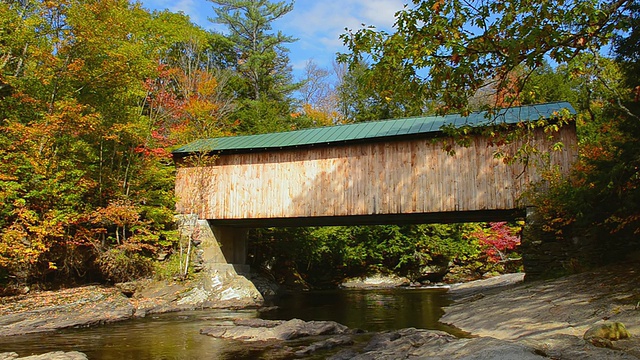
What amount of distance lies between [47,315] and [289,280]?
11940 millimetres

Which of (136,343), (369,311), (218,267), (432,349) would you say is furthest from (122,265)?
(432,349)

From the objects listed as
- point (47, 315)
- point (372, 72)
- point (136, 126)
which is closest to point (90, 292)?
point (47, 315)

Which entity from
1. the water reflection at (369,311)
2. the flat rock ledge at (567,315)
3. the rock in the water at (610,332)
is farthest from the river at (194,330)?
the rock in the water at (610,332)

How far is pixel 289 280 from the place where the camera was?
68.2ft

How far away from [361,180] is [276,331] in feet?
21.6

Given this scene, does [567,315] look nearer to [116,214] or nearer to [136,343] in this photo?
[136,343]

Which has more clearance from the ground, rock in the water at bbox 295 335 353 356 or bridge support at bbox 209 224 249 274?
bridge support at bbox 209 224 249 274

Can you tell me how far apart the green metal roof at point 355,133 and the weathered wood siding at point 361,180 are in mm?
318

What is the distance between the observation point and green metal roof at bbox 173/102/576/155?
1310 centimetres

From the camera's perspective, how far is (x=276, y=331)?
838cm

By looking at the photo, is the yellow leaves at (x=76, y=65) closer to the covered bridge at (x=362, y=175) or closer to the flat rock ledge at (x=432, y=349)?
the covered bridge at (x=362, y=175)

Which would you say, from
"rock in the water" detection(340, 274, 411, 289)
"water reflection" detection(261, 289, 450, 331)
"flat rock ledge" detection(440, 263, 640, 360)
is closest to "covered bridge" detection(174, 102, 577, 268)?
"water reflection" detection(261, 289, 450, 331)

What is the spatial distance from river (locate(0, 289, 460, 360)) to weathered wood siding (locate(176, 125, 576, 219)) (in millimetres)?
2878

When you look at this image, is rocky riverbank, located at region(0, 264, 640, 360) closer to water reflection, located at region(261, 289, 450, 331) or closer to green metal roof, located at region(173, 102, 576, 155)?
water reflection, located at region(261, 289, 450, 331)
